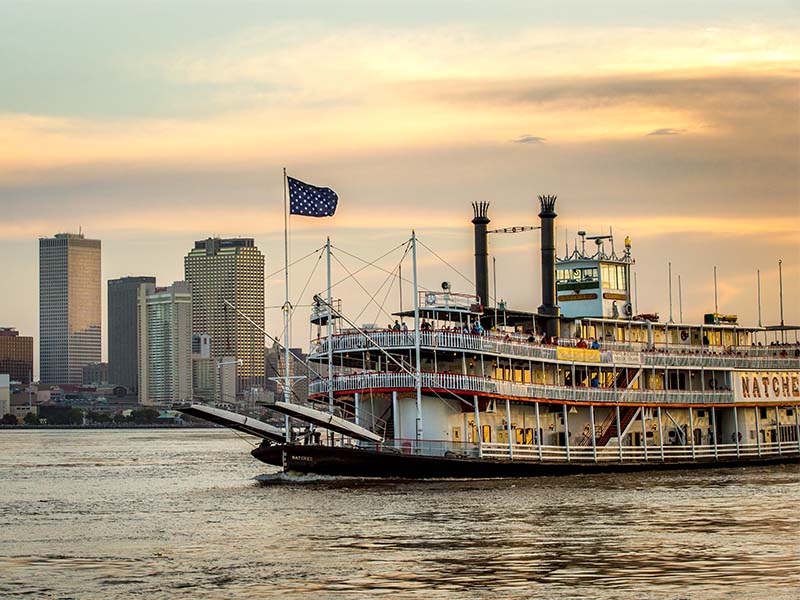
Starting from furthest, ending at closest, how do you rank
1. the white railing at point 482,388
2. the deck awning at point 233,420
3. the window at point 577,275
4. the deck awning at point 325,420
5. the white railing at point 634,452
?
the window at point 577,275 < the white railing at point 634,452 < the deck awning at point 233,420 < the white railing at point 482,388 < the deck awning at point 325,420

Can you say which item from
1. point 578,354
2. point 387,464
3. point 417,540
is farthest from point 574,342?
point 417,540

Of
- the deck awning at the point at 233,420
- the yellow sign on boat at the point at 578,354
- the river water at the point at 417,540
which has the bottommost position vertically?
the river water at the point at 417,540

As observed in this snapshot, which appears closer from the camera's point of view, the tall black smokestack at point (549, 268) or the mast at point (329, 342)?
the mast at point (329, 342)

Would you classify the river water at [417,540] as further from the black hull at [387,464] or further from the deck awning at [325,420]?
the deck awning at [325,420]

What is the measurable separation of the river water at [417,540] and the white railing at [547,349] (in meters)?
5.90

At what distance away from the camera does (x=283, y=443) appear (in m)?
63.6

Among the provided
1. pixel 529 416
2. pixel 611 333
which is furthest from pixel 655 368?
pixel 529 416

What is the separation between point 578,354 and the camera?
2675 inches

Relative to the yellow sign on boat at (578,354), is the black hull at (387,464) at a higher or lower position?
lower

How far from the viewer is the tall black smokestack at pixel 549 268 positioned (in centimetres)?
7019

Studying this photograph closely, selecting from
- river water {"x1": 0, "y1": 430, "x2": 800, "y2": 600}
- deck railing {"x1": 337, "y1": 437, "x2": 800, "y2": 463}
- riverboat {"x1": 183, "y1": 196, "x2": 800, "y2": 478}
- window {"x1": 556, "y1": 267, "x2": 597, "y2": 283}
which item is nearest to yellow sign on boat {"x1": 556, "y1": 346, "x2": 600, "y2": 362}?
riverboat {"x1": 183, "y1": 196, "x2": 800, "y2": 478}

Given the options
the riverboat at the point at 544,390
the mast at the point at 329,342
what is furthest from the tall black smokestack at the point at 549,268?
the mast at the point at 329,342

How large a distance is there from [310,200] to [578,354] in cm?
1509

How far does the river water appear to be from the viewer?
111 feet
